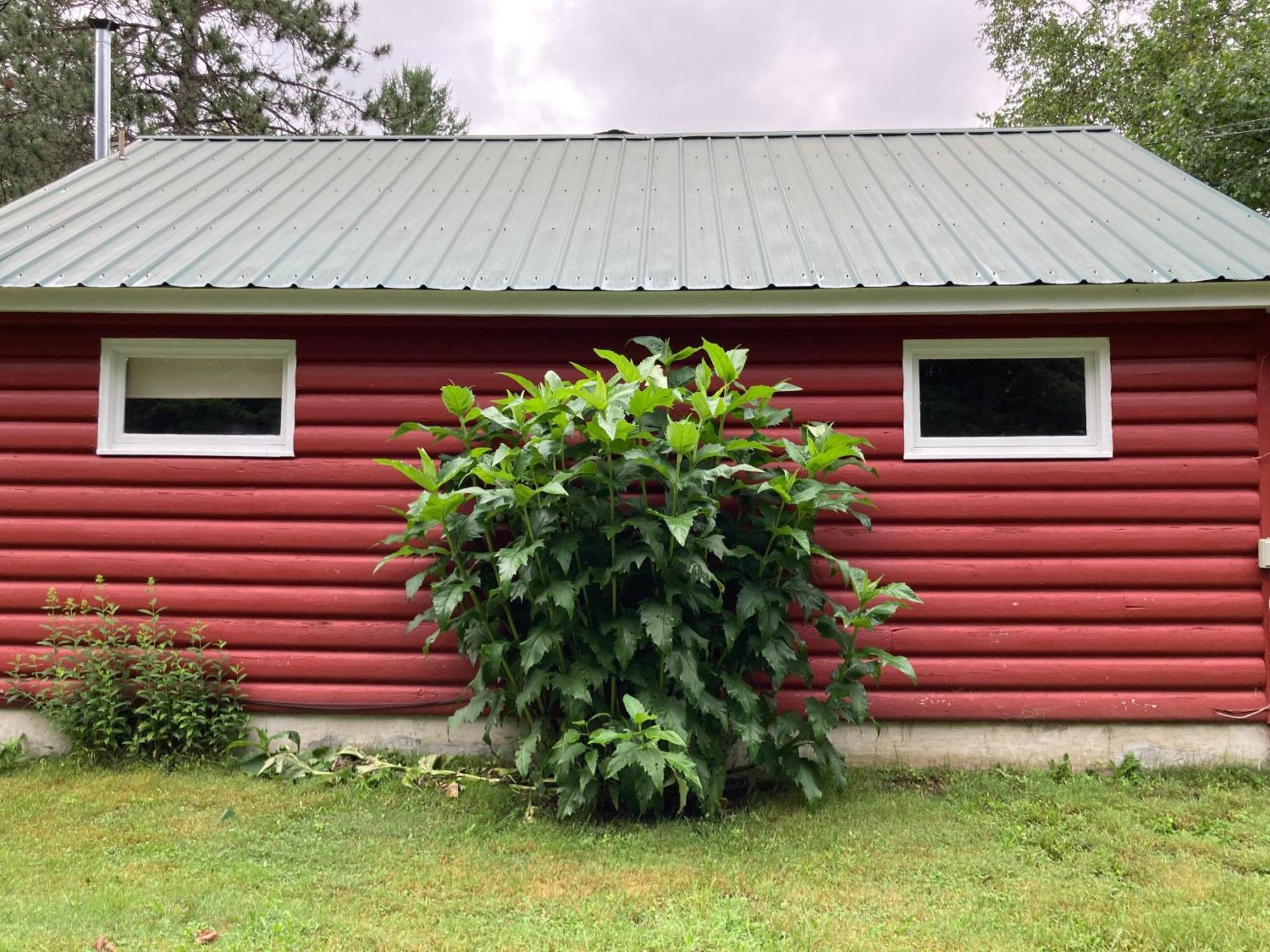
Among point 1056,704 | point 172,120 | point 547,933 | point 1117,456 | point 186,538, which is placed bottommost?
point 547,933

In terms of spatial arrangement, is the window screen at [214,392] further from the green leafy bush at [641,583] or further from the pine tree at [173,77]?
the pine tree at [173,77]

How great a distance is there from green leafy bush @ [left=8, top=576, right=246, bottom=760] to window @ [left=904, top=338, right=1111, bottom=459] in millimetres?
4244

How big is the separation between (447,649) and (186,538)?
5.55 feet

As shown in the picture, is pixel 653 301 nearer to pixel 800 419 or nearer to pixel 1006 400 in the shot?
pixel 800 419

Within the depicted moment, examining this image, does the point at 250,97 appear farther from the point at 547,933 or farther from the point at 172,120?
the point at 547,933

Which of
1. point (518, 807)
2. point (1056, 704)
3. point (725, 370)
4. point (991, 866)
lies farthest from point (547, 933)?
point (1056, 704)

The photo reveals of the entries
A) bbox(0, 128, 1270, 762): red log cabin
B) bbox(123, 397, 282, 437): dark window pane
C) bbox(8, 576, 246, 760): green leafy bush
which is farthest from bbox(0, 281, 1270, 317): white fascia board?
bbox(8, 576, 246, 760): green leafy bush

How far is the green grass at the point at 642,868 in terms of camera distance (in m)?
2.99

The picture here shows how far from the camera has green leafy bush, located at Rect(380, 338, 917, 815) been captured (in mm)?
3812

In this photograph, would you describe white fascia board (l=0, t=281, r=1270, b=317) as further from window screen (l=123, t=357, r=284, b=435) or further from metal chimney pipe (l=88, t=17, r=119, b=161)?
metal chimney pipe (l=88, t=17, r=119, b=161)

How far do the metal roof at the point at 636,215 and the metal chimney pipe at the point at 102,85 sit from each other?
1.39 meters

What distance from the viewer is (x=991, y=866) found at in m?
3.51

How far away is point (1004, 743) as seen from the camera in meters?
4.72

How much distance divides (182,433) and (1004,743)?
5.17 meters
